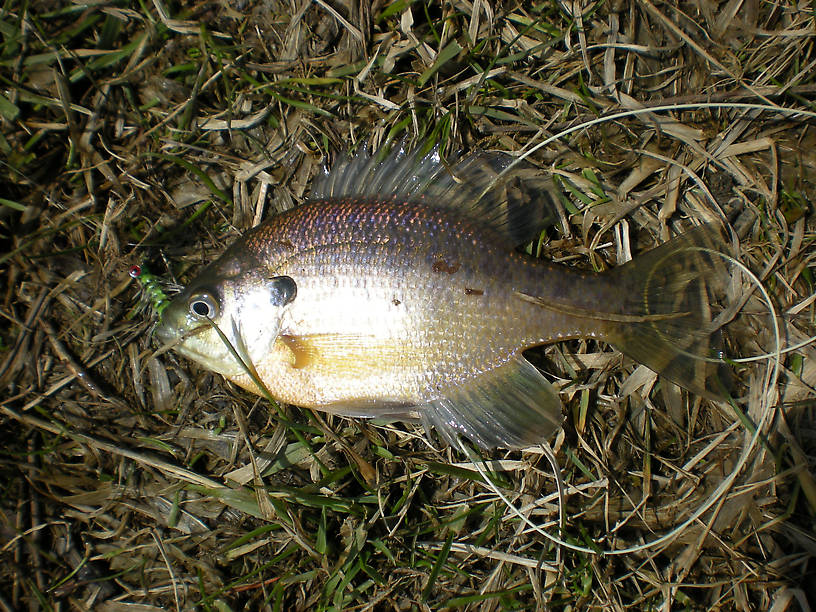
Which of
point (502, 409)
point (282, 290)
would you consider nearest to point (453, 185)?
point (282, 290)

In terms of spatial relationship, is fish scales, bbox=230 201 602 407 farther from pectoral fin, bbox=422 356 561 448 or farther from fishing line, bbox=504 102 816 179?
fishing line, bbox=504 102 816 179

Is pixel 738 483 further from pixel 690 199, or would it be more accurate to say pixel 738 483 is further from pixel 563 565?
pixel 690 199

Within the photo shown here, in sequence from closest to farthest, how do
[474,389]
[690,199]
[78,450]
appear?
[474,389] → [690,199] → [78,450]

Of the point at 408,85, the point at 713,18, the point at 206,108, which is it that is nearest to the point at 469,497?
the point at 408,85

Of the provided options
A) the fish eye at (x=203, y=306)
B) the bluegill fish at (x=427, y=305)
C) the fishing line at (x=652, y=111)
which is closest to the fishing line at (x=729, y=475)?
the bluegill fish at (x=427, y=305)

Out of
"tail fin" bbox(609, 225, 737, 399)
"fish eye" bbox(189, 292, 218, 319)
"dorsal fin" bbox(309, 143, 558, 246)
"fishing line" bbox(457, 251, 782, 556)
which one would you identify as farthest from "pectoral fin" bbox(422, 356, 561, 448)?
"fish eye" bbox(189, 292, 218, 319)

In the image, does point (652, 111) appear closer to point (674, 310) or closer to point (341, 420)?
point (674, 310)
